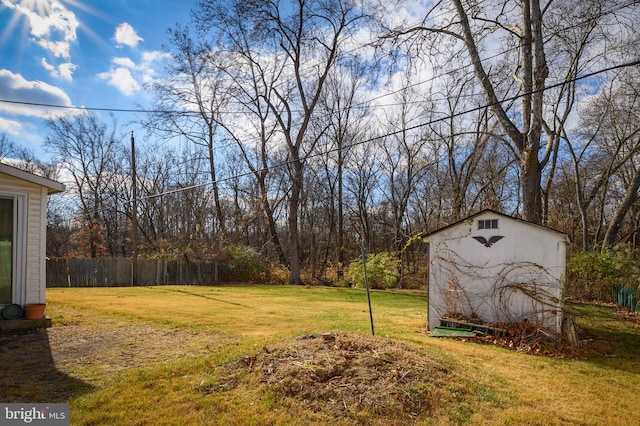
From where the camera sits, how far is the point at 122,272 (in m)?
17.2

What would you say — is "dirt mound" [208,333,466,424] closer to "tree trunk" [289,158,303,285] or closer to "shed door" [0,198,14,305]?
"shed door" [0,198,14,305]

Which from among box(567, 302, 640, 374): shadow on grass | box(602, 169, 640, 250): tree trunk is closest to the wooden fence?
box(567, 302, 640, 374): shadow on grass

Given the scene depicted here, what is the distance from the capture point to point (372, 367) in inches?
161

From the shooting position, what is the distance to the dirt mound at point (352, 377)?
3.48 metres

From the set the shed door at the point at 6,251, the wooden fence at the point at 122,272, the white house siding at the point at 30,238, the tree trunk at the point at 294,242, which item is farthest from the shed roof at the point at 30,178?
the tree trunk at the point at 294,242

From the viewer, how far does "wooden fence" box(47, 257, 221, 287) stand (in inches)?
641

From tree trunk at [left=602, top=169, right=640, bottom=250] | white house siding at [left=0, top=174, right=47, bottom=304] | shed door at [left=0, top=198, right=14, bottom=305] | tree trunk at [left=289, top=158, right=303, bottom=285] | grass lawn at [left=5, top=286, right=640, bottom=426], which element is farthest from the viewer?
tree trunk at [left=289, top=158, right=303, bottom=285]

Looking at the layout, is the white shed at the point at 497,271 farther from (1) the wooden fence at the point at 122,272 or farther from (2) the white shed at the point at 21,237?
(1) the wooden fence at the point at 122,272

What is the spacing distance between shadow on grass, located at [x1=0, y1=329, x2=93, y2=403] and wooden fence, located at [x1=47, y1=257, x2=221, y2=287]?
12334 millimetres

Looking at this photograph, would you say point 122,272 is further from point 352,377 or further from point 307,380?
point 352,377

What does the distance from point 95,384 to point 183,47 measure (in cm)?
2120

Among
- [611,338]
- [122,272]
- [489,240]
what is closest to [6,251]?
[489,240]

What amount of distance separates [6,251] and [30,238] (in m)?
0.38

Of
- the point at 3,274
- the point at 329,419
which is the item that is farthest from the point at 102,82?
the point at 329,419
